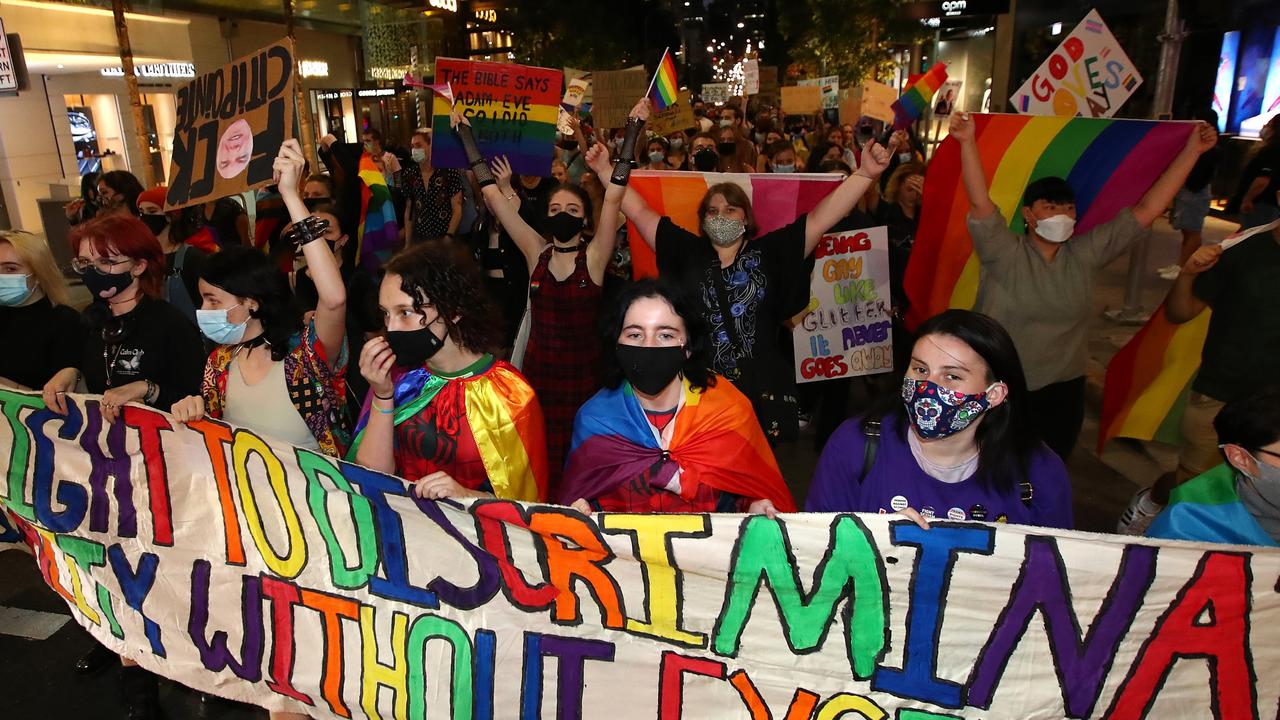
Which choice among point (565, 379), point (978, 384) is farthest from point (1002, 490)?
point (565, 379)

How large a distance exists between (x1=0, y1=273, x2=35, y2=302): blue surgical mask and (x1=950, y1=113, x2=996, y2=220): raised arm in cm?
411

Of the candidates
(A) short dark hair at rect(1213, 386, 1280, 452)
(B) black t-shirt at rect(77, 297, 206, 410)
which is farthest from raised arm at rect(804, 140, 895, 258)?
(B) black t-shirt at rect(77, 297, 206, 410)

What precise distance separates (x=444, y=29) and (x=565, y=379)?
85.2ft

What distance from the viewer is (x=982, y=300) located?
13.5 feet

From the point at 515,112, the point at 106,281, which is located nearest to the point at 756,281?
the point at 106,281

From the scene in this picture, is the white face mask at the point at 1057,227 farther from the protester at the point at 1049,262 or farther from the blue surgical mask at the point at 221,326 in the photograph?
the blue surgical mask at the point at 221,326

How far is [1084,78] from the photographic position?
511 cm

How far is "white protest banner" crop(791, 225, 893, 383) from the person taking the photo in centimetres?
563

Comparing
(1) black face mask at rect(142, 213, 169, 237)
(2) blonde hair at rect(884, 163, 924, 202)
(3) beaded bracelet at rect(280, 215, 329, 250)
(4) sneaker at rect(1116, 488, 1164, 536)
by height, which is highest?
(3) beaded bracelet at rect(280, 215, 329, 250)

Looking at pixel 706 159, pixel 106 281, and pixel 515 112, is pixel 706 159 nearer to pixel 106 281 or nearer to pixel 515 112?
pixel 515 112

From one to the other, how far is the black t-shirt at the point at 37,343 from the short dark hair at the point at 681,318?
2.52 meters

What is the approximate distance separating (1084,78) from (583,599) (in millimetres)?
4441

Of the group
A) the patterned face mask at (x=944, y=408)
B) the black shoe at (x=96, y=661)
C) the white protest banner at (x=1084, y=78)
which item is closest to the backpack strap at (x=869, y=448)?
the patterned face mask at (x=944, y=408)

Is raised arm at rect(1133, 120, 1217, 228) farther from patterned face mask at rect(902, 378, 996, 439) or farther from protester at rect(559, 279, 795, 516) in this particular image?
protester at rect(559, 279, 795, 516)
